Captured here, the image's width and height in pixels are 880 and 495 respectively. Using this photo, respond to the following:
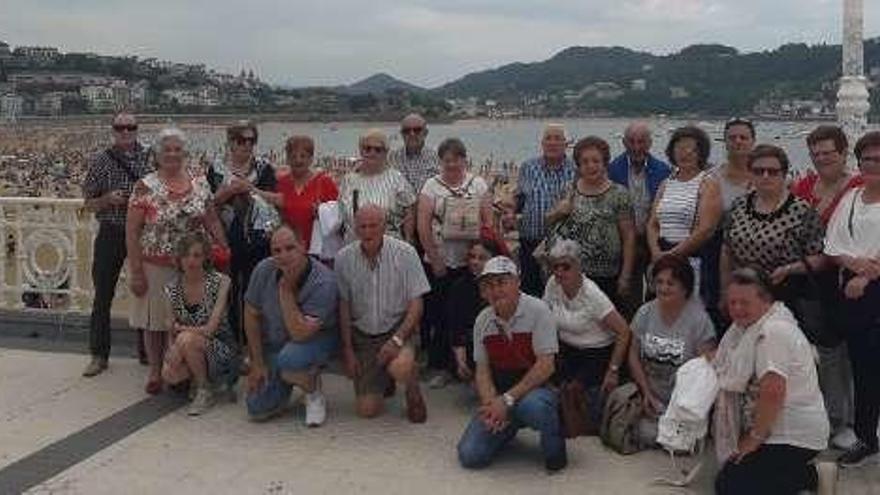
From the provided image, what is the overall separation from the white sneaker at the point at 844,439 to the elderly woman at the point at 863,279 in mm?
42

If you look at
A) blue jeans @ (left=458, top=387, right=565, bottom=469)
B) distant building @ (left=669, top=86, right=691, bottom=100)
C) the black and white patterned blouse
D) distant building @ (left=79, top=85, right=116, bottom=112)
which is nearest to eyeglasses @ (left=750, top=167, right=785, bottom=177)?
the black and white patterned blouse

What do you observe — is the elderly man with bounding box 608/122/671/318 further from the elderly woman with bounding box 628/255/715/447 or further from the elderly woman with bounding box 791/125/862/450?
the elderly woman with bounding box 791/125/862/450

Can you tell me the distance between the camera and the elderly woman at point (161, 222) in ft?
20.0

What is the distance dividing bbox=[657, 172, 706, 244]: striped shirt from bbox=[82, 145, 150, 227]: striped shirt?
3.39m

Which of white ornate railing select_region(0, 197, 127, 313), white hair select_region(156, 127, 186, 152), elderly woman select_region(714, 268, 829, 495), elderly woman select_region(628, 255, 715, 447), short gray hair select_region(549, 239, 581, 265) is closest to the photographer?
elderly woman select_region(714, 268, 829, 495)

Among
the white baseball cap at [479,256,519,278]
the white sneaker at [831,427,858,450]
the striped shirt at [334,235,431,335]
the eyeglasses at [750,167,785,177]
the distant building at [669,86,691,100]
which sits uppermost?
the distant building at [669,86,691,100]

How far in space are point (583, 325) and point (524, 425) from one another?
0.72 meters

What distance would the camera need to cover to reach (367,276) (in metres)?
5.74

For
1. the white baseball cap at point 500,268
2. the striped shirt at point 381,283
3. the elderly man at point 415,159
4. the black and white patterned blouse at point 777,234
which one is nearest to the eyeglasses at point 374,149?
the elderly man at point 415,159

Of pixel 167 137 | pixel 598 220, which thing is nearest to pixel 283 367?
pixel 167 137

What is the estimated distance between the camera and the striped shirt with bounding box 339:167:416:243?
613 cm

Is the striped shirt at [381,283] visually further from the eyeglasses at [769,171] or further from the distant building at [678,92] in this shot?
the distant building at [678,92]

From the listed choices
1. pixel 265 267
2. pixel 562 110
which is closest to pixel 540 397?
pixel 265 267

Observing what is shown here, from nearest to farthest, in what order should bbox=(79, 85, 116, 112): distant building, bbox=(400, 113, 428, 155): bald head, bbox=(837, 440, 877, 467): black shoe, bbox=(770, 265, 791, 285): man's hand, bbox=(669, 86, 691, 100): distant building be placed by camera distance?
1. bbox=(837, 440, 877, 467): black shoe
2. bbox=(770, 265, 791, 285): man's hand
3. bbox=(400, 113, 428, 155): bald head
4. bbox=(669, 86, 691, 100): distant building
5. bbox=(79, 85, 116, 112): distant building
